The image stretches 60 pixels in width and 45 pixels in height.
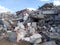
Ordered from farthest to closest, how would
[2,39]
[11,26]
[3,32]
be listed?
Answer: 1. [11,26]
2. [3,32]
3. [2,39]

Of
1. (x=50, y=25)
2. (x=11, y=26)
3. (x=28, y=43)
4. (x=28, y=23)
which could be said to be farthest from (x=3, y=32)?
(x=50, y=25)

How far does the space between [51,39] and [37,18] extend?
2.11m

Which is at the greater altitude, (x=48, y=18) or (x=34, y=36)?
(x=48, y=18)

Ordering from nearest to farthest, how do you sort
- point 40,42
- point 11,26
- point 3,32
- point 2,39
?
point 40,42 < point 2,39 < point 3,32 < point 11,26

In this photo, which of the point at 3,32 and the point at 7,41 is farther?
the point at 3,32

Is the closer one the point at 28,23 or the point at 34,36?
the point at 34,36

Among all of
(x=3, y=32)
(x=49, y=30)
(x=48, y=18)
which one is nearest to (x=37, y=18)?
(x=48, y=18)

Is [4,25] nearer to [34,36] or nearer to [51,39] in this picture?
[34,36]

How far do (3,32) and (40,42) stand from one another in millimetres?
2047

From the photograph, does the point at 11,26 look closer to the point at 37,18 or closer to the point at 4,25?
the point at 4,25

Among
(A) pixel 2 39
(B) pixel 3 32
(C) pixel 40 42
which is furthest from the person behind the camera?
(B) pixel 3 32

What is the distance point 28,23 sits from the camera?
289 inches

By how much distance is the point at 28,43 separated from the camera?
18.9 ft

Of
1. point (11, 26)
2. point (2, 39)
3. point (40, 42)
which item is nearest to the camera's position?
point (40, 42)
